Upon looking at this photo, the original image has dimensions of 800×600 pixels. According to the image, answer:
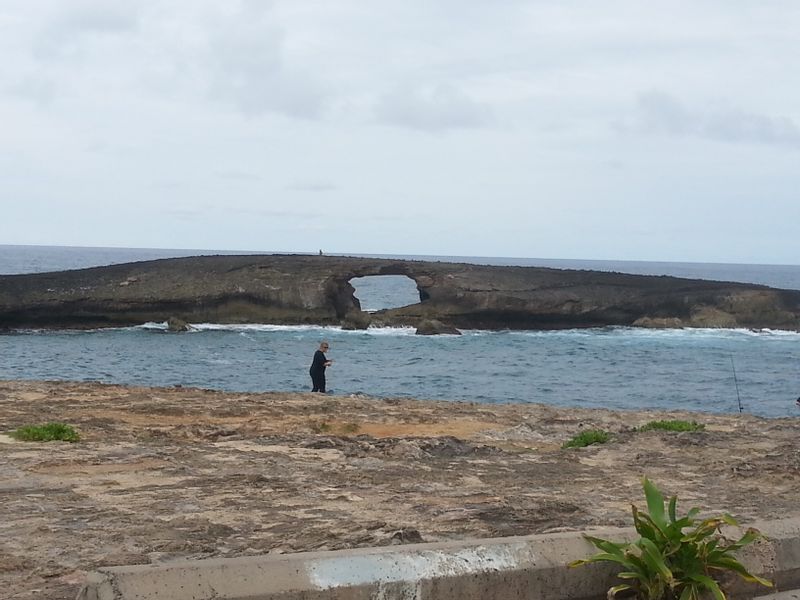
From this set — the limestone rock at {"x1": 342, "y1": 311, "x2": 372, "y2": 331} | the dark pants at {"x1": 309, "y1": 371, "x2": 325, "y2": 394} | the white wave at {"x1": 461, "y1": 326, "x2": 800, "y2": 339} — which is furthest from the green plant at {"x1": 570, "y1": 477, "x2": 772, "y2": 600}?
the limestone rock at {"x1": 342, "y1": 311, "x2": 372, "y2": 331}

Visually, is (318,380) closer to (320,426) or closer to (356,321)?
(320,426)

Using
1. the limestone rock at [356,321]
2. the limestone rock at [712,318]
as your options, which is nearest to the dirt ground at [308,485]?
the limestone rock at [356,321]

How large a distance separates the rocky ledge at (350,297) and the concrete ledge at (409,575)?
4704cm

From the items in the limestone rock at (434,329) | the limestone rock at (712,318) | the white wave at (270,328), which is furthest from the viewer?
the limestone rock at (712,318)

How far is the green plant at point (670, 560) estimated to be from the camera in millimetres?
4805

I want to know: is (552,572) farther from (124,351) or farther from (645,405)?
(124,351)

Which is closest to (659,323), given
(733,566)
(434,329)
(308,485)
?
(434,329)

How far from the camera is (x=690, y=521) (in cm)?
511

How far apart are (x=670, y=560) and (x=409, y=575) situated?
57.2 inches

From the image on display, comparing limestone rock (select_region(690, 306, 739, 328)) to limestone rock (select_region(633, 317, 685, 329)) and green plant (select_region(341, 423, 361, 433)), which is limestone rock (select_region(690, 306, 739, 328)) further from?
green plant (select_region(341, 423, 361, 433))

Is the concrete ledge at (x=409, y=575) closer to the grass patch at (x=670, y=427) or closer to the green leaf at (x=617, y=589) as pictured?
the green leaf at (x=617, y=589)

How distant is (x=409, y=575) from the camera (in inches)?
184

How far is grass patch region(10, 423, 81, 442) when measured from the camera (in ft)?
33.2

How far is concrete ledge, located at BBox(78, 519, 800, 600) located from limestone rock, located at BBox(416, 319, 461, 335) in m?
45.2
